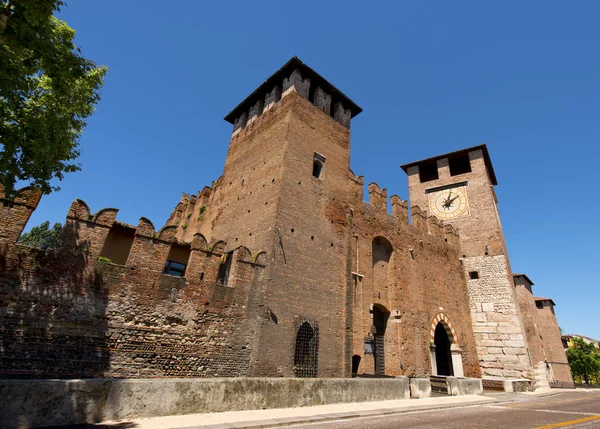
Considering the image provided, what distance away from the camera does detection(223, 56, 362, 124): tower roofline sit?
16.9 metres

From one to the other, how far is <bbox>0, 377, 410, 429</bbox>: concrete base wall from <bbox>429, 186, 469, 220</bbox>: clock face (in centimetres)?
1913

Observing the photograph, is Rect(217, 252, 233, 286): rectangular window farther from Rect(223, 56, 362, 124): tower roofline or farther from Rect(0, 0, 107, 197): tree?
Rect(223, 56, 362, 124): tower roofline

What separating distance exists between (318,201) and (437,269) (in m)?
10.8

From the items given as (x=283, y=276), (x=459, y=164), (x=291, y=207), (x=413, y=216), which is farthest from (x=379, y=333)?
(x=459, y=164)

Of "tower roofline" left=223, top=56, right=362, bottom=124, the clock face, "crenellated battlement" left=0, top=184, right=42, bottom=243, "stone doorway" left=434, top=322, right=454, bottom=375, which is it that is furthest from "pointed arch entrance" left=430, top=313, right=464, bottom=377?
"crenellated battlement" left=0, top=184, right=42, bottom=243

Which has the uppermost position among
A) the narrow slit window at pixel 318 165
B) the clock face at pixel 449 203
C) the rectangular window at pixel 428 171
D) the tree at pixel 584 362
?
the rectangular window at pixel 428 171

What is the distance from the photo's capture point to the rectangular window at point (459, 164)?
26.0 meters

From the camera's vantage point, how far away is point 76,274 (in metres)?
8.85

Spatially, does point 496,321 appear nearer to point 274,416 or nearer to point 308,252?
point 308,252

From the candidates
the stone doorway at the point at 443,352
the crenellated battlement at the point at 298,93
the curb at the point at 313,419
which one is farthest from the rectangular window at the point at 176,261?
the stone doorway at the point at 443,352

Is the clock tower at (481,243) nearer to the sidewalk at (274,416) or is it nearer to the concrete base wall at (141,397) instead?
the sidewalk at (274,416)

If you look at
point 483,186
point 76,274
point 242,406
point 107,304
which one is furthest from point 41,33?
point 483,186

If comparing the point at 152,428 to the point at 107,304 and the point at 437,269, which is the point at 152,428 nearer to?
the point at 107,304

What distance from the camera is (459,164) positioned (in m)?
26.8
